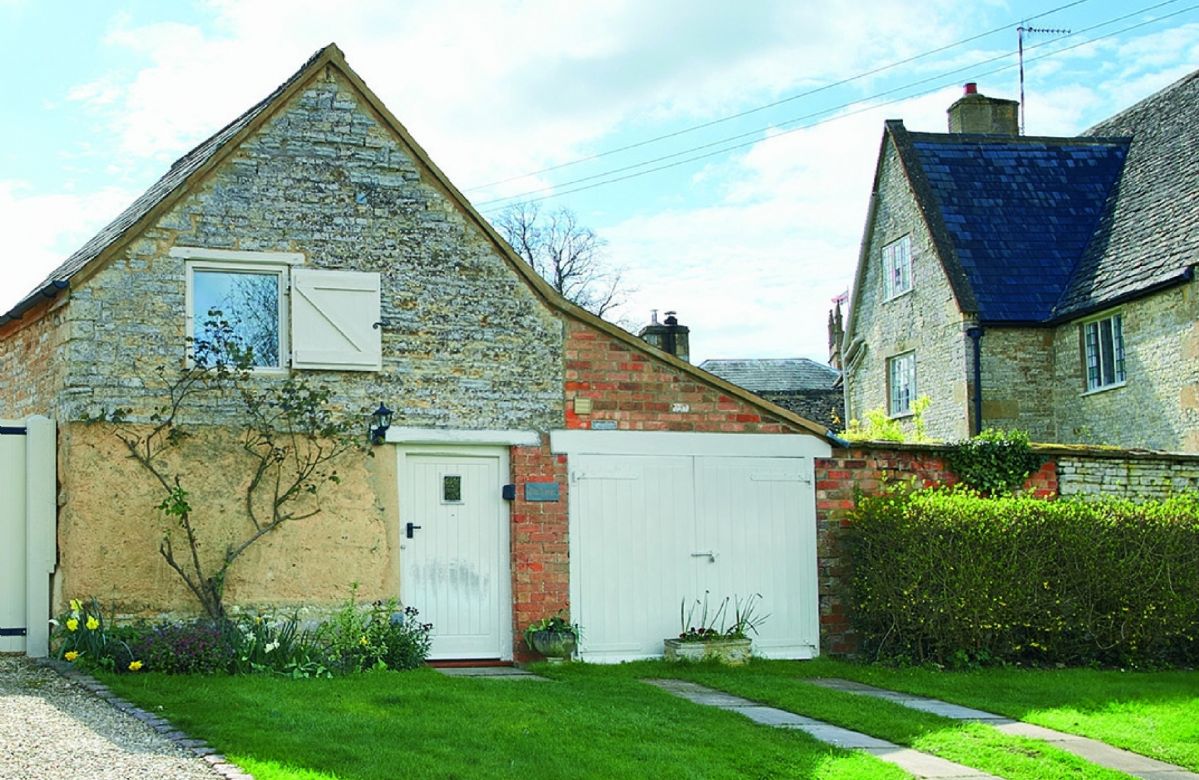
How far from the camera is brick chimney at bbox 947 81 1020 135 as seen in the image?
27.6 meters

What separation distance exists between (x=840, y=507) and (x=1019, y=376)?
376 inches

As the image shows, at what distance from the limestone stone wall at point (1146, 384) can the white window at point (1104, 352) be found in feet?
0.41

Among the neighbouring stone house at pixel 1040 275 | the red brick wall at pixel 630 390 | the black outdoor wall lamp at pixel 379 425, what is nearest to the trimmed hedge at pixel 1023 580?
the red brick wall at pixel 630 390

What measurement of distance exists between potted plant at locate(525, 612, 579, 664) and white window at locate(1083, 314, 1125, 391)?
11870mm

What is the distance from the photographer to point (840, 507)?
1544 cm

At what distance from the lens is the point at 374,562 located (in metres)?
13.7

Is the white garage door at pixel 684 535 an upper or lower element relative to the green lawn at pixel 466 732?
upper

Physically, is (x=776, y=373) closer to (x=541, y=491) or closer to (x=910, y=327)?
(x=910, y=327)

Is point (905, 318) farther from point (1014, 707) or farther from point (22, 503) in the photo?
point (22, 503)

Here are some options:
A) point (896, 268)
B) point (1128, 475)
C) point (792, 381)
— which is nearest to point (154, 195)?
point (1128, 475)

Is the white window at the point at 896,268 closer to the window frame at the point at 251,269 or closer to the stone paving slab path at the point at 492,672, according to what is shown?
the stone paving slab path at the point at 492,672

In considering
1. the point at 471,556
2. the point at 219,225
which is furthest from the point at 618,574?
the point at 219,225

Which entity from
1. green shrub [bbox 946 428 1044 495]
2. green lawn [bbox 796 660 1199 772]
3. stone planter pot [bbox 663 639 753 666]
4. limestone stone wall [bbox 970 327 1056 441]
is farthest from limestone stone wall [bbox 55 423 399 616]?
limestone stone wall [bbox 970 327 1056 441]

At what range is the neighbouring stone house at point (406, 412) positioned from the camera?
1313cm
